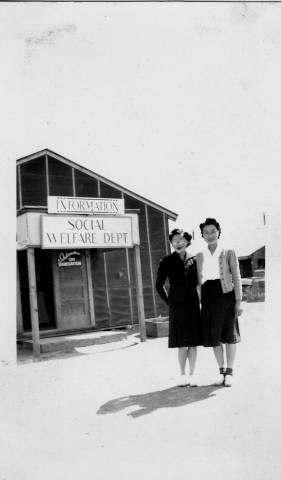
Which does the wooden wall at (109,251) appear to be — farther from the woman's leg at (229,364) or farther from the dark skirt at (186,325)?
the woman's leg at (229,364)

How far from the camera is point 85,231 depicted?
8375 mm

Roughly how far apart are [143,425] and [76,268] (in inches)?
290

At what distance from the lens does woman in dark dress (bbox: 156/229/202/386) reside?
505 cm

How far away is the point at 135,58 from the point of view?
15.7 feet

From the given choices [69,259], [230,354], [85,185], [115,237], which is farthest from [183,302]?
[85,185]

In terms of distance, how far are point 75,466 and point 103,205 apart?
551 cm

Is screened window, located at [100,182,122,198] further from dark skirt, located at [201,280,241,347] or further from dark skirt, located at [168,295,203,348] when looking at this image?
dark skirt, located at [201,280,241,347]

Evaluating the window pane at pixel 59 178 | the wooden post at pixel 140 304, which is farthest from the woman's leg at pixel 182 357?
the window pane at pixel 59 178

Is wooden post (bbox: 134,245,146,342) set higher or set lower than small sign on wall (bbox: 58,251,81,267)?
lower

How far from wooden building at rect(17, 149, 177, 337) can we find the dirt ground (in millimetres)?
5202

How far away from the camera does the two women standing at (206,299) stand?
4.96 metres

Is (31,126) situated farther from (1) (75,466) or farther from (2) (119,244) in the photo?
(2) (119,244)

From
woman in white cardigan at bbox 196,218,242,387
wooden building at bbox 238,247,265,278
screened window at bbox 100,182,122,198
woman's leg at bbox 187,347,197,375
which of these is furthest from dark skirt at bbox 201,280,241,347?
wooden building at bbox 238,247,265,278

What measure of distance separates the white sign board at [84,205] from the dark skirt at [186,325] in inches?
143
